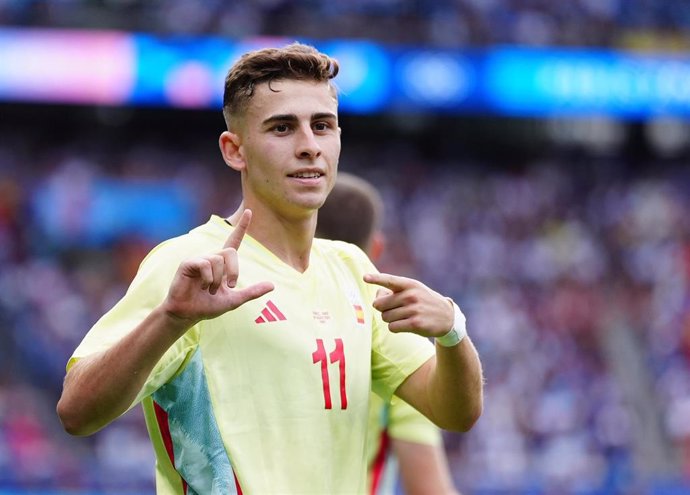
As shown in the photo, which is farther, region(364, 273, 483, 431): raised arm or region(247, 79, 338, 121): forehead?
region(247, 79, 338, 121): forehead

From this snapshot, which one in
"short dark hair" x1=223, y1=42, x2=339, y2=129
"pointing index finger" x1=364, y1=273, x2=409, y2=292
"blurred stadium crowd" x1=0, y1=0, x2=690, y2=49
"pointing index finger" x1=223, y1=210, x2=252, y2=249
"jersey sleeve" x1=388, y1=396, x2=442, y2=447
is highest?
"blurred stadium crowd" x1=0, y1=0, x2=690, y2=49

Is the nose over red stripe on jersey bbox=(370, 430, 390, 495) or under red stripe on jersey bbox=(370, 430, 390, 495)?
over

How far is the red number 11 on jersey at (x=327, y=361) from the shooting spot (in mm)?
3730

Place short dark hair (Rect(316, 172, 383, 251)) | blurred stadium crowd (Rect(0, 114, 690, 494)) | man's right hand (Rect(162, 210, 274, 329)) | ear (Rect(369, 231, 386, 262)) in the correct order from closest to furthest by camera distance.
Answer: man's right hand (Rect(162, 210, 274, 329))
short dark hair (Rect(316, 172, 383, 251))
ear (Rect(369, 231, 386, 262))
blurred stadium crowd (Rect(0, 114, 690, 494))

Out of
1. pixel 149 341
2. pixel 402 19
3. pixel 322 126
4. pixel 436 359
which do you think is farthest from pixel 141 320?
pixel 402 19

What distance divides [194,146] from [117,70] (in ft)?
9.32

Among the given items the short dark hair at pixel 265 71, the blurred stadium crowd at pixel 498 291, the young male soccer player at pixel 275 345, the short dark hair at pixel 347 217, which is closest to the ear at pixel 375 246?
the short dark hair at pixel 347 217

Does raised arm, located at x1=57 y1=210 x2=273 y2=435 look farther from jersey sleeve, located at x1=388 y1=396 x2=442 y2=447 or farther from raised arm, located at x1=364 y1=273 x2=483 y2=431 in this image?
jersey sleeve, located at x1=388 y1=396 x2=442 y2=447

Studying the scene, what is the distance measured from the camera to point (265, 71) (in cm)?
379

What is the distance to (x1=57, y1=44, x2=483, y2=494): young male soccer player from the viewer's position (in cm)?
347

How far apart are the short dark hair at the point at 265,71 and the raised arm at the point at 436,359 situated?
695 mm

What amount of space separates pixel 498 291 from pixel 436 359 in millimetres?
15303

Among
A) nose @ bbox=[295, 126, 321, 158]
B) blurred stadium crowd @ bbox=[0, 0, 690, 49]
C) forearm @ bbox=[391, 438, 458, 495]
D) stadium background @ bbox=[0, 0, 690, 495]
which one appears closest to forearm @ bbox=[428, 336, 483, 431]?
nose @ bbox=[295, 126, 321, 158]

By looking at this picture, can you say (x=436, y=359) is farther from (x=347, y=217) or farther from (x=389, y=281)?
(x=347, y=217)
